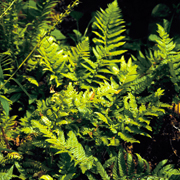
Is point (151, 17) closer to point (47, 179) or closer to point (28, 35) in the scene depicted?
point (28, 35)

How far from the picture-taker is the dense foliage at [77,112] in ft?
5.26

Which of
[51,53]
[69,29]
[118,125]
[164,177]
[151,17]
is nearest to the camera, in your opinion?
[164,177]

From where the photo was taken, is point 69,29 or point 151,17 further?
point 69,29

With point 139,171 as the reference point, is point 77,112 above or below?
above

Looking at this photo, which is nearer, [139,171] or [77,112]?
[139,171]

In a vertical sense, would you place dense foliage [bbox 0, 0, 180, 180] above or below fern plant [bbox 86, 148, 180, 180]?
above

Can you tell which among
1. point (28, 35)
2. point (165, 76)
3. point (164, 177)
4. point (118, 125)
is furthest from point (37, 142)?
point (165, 76)

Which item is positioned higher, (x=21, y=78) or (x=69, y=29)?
(x=69, y=29)

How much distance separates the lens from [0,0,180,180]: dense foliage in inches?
63.1

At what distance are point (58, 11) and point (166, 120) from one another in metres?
2.08

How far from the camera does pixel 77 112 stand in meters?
1.78

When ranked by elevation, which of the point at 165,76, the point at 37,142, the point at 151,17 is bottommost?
the point at 165,76

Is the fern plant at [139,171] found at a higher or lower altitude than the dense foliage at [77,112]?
lower

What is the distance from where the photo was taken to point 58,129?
1626 mm
